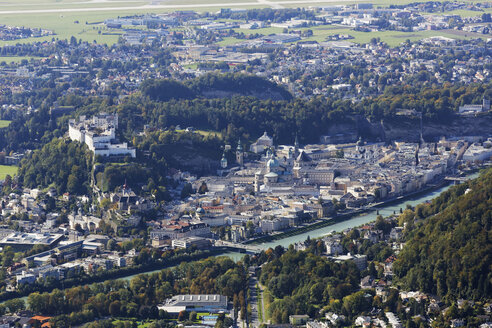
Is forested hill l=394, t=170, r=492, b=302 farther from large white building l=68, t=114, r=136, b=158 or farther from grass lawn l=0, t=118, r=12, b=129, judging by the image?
grass lawn l=0, t=118, r=12, b=129

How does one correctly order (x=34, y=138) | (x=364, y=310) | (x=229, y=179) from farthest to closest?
(x=34, y=138)
(x=229, y=179)
(x=364, y=310)

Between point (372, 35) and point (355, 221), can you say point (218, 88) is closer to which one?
point (355, 221)

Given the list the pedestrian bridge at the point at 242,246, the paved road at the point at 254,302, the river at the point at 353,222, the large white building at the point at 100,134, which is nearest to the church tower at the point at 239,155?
the large white building at the point at 100,134

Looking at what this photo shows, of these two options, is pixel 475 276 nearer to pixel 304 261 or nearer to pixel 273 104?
pixel 304 261

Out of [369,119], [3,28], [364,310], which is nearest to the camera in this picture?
[364,310]

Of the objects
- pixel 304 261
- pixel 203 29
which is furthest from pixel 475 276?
pixel 203 29

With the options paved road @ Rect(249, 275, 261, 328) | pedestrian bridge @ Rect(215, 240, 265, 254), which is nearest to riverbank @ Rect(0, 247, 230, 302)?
pedestrian bridge @ Rect(215, 240, 265, 254)

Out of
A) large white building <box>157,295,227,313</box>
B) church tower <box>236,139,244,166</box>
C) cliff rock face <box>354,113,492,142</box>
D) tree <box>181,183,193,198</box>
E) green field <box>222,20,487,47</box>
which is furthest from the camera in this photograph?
green field <box>222,20,487,47</box>
